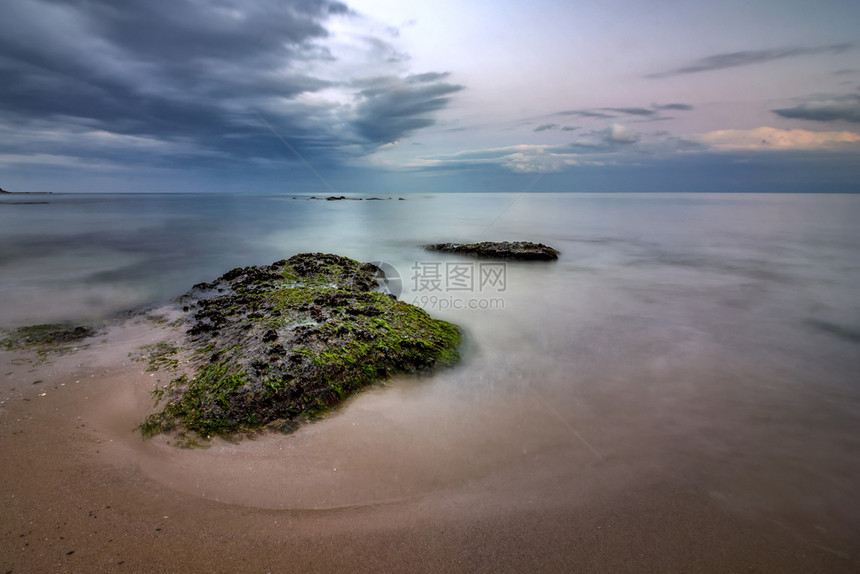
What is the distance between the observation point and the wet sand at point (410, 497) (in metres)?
2.74

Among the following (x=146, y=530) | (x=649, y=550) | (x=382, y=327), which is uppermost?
(x=382, y=327)

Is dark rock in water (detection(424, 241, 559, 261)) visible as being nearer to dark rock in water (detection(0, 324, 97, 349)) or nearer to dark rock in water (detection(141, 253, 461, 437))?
dark rock in water (detection(141, 253, 461, 437))

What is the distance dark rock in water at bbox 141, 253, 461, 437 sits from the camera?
165 inches

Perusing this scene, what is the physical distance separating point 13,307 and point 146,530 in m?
9.17

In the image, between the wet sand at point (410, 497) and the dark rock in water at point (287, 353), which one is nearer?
the wet sand at point (410, 497)

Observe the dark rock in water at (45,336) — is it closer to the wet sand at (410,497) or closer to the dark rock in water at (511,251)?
the wet sand at (410,497)

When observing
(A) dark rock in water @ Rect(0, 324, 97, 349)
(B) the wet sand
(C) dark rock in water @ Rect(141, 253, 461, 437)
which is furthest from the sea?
(A) dark rock in water @ Rect(0, 324, 97, 349)

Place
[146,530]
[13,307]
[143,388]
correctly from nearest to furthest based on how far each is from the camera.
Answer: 1. [146,530]
2. [143,388]
3. [13,307]

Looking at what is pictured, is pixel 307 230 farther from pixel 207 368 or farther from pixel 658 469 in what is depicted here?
pixel 658 469

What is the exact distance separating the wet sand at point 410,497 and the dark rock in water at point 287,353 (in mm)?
353

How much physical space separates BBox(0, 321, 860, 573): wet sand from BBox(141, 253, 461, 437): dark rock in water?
1.16 ft

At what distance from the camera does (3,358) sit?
18.1 ft

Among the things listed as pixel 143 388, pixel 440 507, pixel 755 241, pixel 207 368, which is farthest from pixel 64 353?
pixel 755 241

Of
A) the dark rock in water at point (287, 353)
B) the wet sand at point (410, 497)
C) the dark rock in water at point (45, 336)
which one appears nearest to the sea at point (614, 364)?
the wet sand at point (410, 497)
